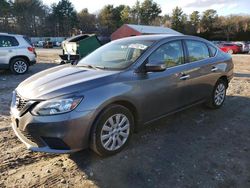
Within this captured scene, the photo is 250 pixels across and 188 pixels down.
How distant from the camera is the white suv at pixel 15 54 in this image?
11592 mm

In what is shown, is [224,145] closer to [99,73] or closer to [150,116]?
[150,116]

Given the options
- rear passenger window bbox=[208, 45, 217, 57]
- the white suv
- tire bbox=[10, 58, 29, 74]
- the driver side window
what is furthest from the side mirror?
tire bbox=[10, 58, 29, 74]

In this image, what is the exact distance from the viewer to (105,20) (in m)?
77.8

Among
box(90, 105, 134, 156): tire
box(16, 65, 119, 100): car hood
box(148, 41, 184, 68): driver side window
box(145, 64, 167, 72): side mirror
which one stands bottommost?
box(90, 105, 134, 156): tire

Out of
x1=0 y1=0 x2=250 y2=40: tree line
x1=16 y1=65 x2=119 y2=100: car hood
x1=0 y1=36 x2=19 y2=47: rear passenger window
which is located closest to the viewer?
x1=16 y1=65 x2=119 y2=100: car hood

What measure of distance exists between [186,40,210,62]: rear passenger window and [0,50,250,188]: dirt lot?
3.99ft

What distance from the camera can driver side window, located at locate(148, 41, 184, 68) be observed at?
4.60 m

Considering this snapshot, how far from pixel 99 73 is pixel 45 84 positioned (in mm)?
752

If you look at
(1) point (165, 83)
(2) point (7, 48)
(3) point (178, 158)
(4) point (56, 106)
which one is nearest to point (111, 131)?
(4) point (56, 106)

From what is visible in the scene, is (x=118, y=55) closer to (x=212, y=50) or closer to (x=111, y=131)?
(x=111, y=131)

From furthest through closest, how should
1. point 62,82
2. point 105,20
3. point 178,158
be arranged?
point 105,20 < point 178,158 < point 62,82

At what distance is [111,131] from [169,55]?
5.62 feet

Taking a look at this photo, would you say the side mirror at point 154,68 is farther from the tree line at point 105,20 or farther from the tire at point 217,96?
the tree line at point 105,20

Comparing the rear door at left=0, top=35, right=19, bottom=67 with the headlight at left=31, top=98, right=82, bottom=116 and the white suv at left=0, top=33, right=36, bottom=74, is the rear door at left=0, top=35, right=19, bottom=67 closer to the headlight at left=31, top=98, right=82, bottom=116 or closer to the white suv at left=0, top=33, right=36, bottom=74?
the white suv at left=0, top=33, right=36, bottom=74
